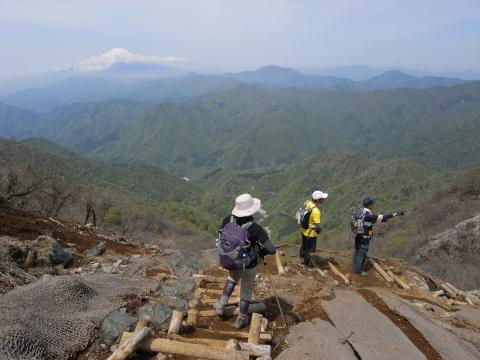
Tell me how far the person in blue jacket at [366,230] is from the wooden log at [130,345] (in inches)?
288

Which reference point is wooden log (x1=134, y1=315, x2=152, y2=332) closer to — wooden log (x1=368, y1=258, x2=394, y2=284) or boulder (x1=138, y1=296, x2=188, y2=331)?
boulder (x1=138, y1=296, x2=188, y2=331)

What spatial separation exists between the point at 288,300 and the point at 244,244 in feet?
8.19

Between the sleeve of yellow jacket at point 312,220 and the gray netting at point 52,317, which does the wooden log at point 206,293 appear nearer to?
the gray netting at point 52,317

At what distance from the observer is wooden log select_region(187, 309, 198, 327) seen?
20.5 ft

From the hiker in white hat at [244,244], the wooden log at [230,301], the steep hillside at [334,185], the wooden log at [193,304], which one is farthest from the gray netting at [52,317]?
the steep hillside at [334,185]

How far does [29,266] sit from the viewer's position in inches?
352

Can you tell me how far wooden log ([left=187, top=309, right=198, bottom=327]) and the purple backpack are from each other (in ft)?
3.72

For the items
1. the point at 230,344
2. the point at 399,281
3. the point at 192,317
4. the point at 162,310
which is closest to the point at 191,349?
the point at 230,344

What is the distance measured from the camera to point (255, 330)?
19.1ft

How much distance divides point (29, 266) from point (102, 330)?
432cm

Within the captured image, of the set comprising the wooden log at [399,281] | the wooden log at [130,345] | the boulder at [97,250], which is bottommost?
the wooden log at [399,281]

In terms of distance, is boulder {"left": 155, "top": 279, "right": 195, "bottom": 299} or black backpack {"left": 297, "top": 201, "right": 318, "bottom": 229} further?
black backpack {"left": 297, "top": 201, "right": 318, "bottom": 229}

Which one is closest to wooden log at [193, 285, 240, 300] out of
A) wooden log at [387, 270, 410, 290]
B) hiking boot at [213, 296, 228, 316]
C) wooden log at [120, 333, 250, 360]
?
hiking boot at [213, 296, 228, 316]

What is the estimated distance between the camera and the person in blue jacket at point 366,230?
10.4 metres
